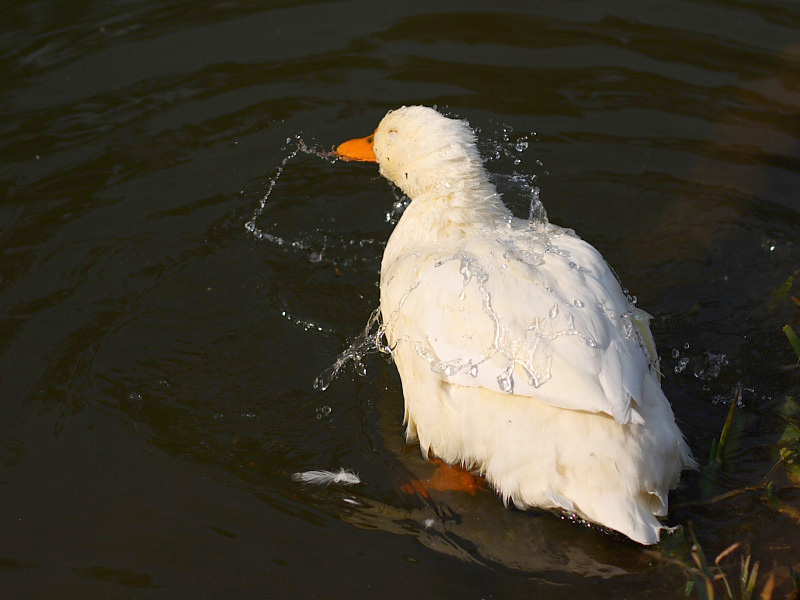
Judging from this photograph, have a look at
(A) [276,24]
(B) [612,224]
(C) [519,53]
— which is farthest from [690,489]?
(A) [276,24]

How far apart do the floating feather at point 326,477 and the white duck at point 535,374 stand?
287 millimetres

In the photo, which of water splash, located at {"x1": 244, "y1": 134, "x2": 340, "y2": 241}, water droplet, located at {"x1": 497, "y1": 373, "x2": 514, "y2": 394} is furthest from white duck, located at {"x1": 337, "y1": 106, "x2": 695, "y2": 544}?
water splash, located at {"x1": 244, "y1": 134, "x2": 340, "y2": 241}

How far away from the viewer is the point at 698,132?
489 centimetres

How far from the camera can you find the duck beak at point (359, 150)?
427cm

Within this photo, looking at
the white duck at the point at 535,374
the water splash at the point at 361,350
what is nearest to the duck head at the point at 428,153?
the white duck at the point at 535,374

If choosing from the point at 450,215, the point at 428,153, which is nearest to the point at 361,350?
the point at 450,215

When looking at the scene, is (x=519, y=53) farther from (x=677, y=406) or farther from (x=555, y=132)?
(x=677, y=406)

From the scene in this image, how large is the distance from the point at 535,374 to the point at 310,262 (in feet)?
5.85

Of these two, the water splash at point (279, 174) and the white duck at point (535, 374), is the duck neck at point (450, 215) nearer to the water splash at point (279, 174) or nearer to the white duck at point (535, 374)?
the white duck at point (535, 374)

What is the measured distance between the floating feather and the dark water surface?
0.04 meters

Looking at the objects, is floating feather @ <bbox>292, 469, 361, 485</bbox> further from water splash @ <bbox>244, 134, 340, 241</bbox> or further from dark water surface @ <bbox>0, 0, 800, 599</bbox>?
water splash @ <bbox>244, 134, 340, 241</bbox>

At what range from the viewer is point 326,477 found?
10.4 ft

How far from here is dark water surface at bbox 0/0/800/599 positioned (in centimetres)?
291

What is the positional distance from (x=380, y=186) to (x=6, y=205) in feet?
6.13
